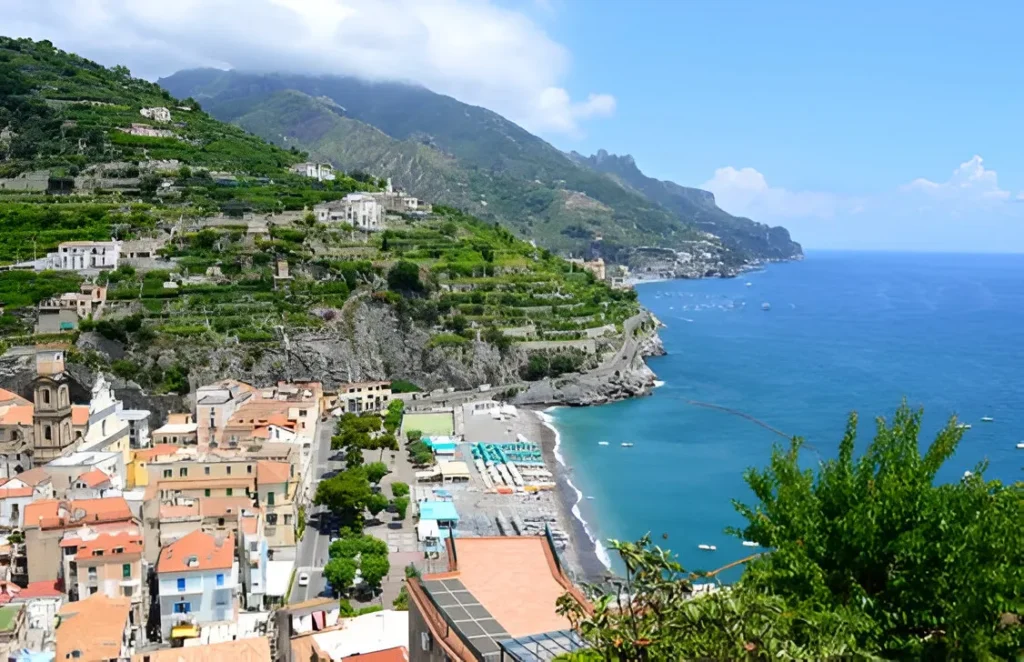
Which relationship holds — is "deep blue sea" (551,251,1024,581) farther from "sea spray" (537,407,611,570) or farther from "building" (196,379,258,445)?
"building" (196,379,258,445)

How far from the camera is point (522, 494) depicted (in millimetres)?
27406

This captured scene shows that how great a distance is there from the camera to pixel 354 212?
161 feet

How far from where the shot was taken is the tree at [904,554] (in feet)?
16.3

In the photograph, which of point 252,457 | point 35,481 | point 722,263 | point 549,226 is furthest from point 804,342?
point 722,263

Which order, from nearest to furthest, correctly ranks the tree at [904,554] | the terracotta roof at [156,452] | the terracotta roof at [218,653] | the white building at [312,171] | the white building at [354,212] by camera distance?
the tree at [904,554] → the terracotta roof at [218,653] → the terracotta roof at [156,452] → the white building at [354,212] → the white building at [312,171]

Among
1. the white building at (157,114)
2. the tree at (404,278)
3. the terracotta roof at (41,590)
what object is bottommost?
the terracotta roof at (41,590)

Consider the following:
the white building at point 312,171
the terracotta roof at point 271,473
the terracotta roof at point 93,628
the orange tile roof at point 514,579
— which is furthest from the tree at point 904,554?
the white building at point 312,171

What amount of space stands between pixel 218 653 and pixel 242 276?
29986 mm

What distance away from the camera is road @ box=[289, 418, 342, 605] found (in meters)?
18.9

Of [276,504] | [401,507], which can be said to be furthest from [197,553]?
[401,507]

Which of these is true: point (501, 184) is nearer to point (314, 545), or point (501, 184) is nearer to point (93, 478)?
point (314, 545)

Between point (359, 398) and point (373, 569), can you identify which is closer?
point (373, 569)

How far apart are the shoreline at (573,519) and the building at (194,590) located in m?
7.71

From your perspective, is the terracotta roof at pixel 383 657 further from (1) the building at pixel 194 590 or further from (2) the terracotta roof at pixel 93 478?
(2) the terracotta roof at pixel 93 478
